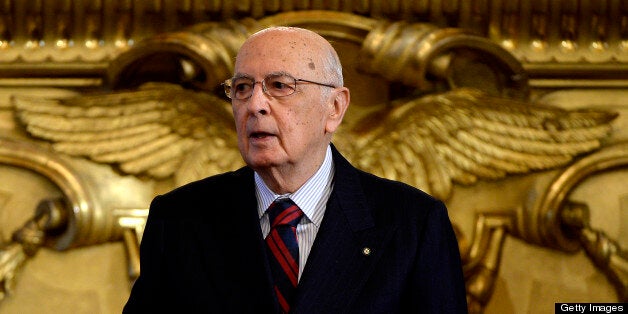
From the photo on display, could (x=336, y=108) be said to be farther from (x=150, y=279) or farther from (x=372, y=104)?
(x=372, y=104)

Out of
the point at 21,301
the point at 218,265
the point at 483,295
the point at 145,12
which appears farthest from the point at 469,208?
the point at 218,265

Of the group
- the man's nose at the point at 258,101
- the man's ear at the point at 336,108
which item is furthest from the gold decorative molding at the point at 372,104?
the man's nose at the point at 258,101

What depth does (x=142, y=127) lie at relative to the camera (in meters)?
2.92

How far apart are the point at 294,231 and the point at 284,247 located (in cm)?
3

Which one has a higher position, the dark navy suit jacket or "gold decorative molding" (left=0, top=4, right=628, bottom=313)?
"gold decorative molding" (left=0, top=4, right=628, bottom=313)

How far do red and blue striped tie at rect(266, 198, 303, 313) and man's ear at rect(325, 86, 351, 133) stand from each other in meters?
0.14

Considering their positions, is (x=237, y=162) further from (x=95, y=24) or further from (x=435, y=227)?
(x=435, y=227)

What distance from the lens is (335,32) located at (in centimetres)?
295

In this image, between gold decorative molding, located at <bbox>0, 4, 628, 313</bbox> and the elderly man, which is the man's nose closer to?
the elderly man

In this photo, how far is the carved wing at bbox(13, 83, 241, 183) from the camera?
2914 mm

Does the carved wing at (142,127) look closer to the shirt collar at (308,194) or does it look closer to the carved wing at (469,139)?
the carved wing at (469,139)

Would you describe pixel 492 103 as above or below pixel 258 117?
above

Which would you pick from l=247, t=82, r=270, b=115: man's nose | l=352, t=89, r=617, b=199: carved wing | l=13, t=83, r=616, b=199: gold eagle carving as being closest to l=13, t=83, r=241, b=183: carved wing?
l=13, t=83, r=616, b=199: gold eagle carving

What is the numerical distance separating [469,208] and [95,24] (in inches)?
42.0
